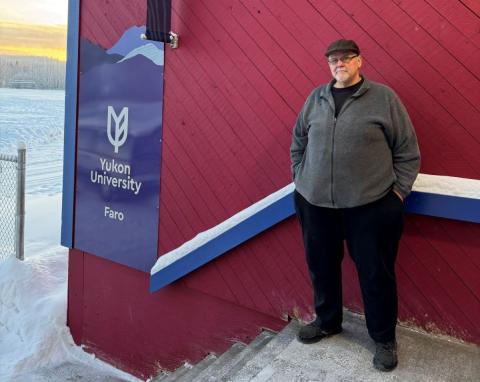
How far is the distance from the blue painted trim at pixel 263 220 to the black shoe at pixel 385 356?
0.74 metres

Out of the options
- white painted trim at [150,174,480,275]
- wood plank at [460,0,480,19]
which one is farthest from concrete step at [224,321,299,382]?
wood plank at [460,0,480,19]

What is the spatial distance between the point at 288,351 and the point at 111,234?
216 cm

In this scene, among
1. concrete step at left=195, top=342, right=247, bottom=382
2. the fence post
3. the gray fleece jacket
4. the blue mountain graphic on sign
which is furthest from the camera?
the fence post

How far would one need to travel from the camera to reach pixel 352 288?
3.20m

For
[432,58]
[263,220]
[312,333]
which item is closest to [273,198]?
[263,220]

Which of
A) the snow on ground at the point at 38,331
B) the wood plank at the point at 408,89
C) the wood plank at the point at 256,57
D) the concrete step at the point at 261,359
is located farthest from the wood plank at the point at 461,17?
the snow on ground at the point at 38,331

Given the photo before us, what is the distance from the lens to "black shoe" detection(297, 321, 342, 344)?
9.43ft

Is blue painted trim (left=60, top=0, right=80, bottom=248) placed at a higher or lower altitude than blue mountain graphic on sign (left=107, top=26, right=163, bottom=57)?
lower

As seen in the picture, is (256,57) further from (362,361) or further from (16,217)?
(16,217)

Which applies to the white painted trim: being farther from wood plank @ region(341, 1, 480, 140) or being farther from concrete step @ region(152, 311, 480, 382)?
concrete step @ region(152, 311, 480, 382)

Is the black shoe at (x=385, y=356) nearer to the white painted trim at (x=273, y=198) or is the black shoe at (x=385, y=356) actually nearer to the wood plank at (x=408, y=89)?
the white painted trim at (x=273, y=198)

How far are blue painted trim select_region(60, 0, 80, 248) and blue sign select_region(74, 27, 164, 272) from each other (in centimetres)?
7

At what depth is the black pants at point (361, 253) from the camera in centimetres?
251

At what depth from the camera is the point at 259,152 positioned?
3.46 m
